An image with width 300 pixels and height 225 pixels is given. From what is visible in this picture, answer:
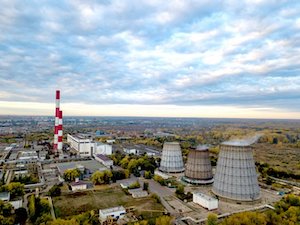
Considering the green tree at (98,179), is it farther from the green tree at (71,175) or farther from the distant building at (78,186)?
the green tree at (71,175)

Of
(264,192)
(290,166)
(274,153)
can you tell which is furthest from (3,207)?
(274,153)

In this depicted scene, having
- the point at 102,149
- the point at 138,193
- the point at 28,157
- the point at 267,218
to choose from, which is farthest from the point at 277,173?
the point at 28,157

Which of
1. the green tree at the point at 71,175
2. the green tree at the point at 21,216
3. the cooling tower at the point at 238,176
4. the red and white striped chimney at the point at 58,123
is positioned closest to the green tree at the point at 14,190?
the green tree at the point at 21,216

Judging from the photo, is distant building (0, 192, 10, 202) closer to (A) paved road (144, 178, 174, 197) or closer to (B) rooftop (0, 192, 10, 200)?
(B) rooftop (0, 192, 10, 200)

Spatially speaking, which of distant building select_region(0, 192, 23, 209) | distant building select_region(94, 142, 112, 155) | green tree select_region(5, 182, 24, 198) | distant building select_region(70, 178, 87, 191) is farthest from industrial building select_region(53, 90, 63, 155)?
distant building select_region(0, 192, 23, 209)

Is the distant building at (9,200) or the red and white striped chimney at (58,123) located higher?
the red and white striped chimney at (58,123)

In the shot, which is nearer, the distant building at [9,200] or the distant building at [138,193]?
the distant building at [9,200]
